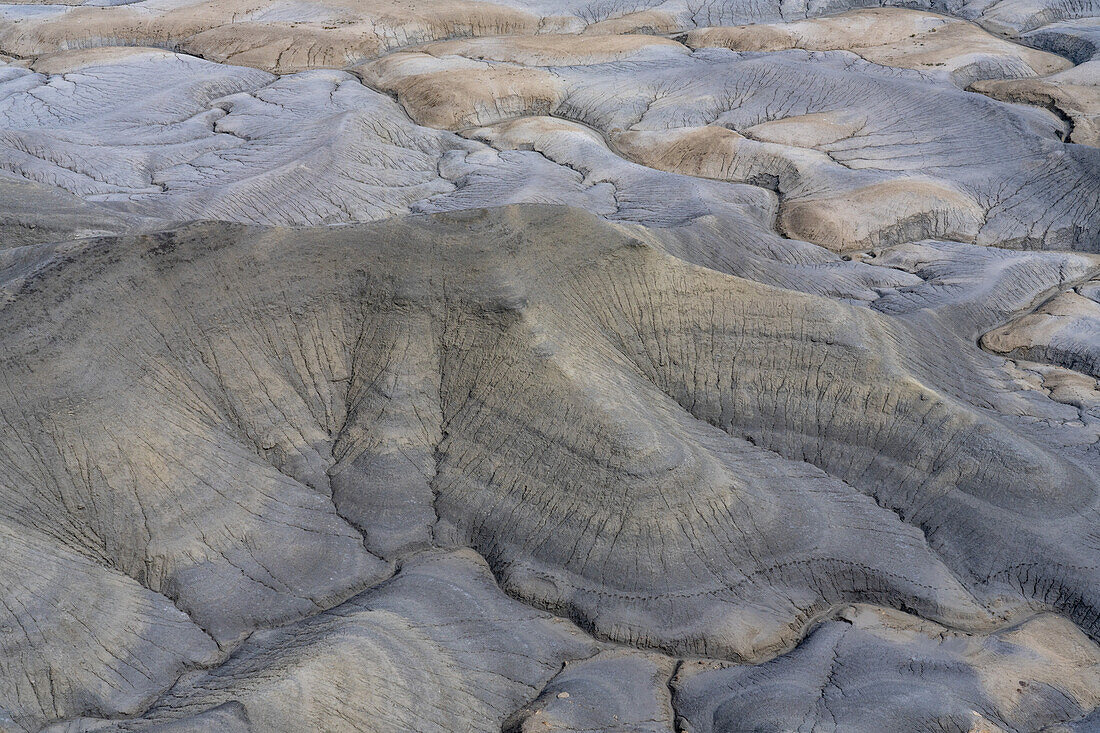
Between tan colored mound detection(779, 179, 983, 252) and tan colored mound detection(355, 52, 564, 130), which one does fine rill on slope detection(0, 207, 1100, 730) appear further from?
tan colored mound detection(355, 52, 564, 130)

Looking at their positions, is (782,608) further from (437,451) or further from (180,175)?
(180,175)

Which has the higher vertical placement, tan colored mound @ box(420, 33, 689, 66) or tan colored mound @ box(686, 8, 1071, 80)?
tan colored mound @ box(420, 33, 689, 66)

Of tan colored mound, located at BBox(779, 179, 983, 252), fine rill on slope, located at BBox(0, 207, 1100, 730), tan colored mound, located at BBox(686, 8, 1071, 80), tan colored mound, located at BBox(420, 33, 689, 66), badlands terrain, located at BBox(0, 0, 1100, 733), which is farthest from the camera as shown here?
tan colored mound, located at BBox(686, 8, 1071, 80)

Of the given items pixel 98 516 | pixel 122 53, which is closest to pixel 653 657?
pixel 98 516

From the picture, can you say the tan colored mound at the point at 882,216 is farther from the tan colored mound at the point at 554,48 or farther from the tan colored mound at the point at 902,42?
the tan colored mound at the point at 554,48

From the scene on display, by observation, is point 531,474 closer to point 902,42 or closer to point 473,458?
point 473,458

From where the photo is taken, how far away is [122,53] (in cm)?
1727

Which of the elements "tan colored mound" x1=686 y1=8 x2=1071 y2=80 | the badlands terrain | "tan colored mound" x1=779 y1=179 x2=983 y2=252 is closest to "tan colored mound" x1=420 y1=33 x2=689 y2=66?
"tan colored mound" x1=686 y1=8 x2=1071 y2=80

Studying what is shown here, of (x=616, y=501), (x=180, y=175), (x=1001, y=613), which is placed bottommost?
(x=1001, y=613)

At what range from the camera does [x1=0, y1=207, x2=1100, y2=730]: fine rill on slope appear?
688cm

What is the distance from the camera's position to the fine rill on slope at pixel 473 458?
688 cm

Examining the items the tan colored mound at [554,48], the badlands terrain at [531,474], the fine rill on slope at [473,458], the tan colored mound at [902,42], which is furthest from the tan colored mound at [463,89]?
the fine rill on slope at [473,458]

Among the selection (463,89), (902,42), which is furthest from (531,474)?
(902,42)

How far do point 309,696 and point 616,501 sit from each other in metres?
2.68
